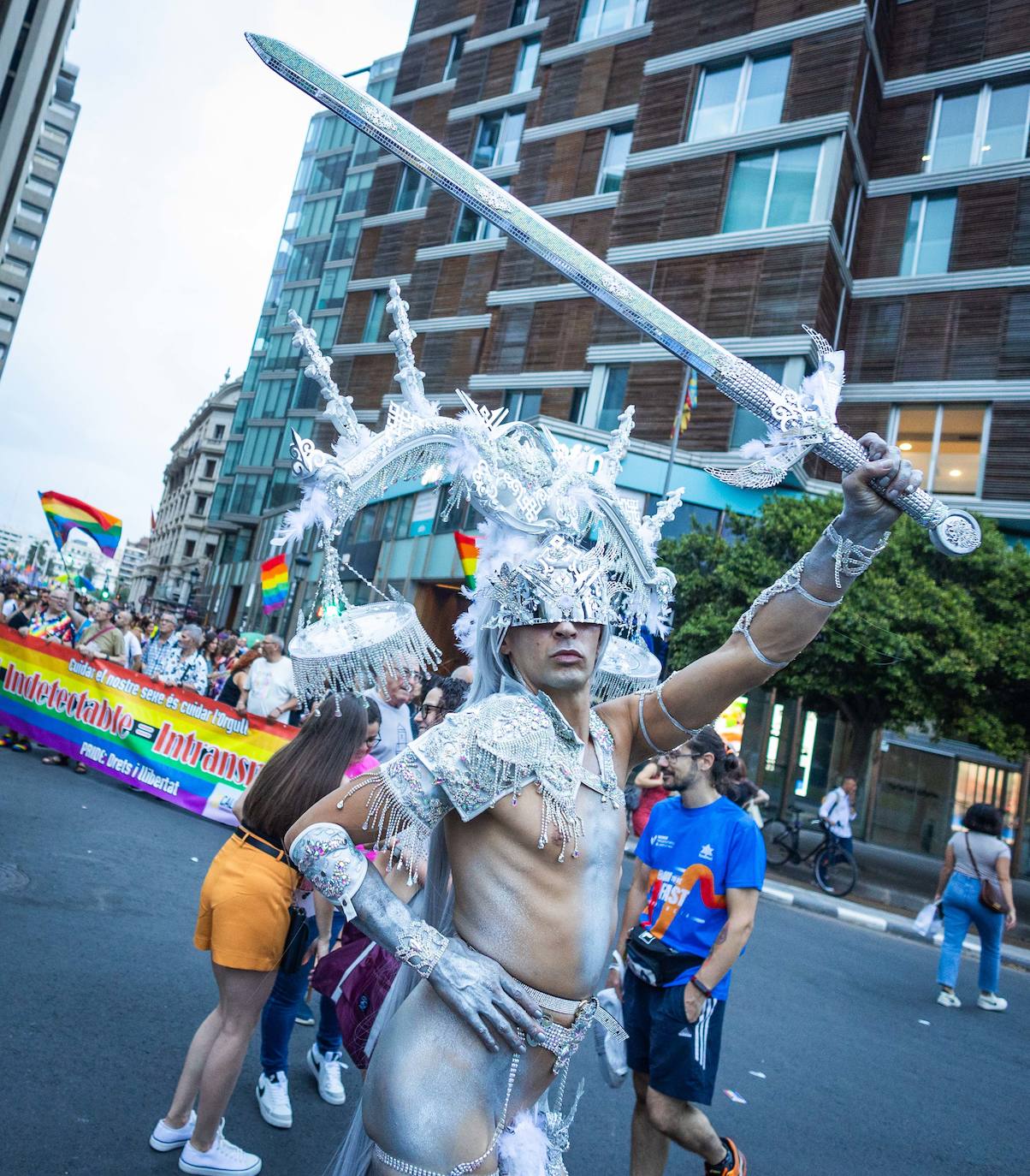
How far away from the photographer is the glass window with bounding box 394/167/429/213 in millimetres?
31953

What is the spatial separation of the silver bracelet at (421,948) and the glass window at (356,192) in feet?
154

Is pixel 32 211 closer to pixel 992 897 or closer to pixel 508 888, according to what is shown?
pixel 992 897

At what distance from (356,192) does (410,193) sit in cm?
1411

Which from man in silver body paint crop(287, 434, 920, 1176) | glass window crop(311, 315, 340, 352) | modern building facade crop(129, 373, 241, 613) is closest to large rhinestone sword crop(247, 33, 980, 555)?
man in silver body paint crop(287, 434, 920, 1176)

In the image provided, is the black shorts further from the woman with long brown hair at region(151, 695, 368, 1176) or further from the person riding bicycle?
the person riding bicycle

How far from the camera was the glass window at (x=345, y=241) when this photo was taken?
4378cm

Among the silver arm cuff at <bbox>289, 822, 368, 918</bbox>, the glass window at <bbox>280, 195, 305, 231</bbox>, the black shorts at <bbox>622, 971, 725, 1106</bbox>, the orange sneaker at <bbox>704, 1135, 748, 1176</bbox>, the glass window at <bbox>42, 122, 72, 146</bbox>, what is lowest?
the orange sneaker at <bbox>704, 1135, 748, 1176</bbox>

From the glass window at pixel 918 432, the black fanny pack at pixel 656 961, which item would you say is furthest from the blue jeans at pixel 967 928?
the glass window at pixel 918 432

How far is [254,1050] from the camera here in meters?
4.47

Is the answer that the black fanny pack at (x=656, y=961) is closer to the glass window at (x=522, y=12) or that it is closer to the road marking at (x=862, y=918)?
the road marking at (x=862, y=918)

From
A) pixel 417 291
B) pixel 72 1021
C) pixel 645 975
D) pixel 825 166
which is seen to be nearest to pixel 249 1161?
pixel 72 1021

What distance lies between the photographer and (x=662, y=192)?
76.3 feet

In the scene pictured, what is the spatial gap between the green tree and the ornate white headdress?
1264 centimetres

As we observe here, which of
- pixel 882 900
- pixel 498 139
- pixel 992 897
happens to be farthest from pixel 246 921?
pixel 498 139
